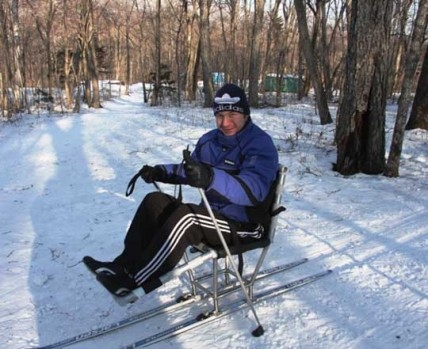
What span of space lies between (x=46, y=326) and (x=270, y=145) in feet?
6.88

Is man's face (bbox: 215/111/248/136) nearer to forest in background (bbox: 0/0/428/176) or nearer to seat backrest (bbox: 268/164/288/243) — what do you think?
seat backrest (bbox: 268/164/288/243)

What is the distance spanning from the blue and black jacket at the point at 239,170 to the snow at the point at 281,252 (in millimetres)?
824

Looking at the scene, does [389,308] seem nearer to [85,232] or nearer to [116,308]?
[116,308]

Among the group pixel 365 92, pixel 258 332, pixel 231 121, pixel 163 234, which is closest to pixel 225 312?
pixel 258 332

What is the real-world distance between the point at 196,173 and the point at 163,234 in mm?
510

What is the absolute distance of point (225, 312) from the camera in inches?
127

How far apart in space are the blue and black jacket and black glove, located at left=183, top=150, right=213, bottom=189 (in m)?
0.06

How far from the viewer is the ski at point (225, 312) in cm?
289

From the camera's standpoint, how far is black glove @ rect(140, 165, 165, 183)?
3295 millimetres

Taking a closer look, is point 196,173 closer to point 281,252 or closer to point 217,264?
point 217,264

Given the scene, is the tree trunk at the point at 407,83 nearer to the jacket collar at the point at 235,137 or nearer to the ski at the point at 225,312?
the ski at the point at 225,312

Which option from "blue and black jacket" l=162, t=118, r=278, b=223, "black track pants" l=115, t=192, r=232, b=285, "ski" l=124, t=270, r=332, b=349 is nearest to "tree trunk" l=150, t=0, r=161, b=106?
"blue and black jacket" l=162, t=118, r=278, b=223

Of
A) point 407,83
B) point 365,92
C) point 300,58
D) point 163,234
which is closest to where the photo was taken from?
point 163,234

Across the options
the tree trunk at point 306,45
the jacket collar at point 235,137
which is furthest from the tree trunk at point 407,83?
the jacket collar at point 235,137
